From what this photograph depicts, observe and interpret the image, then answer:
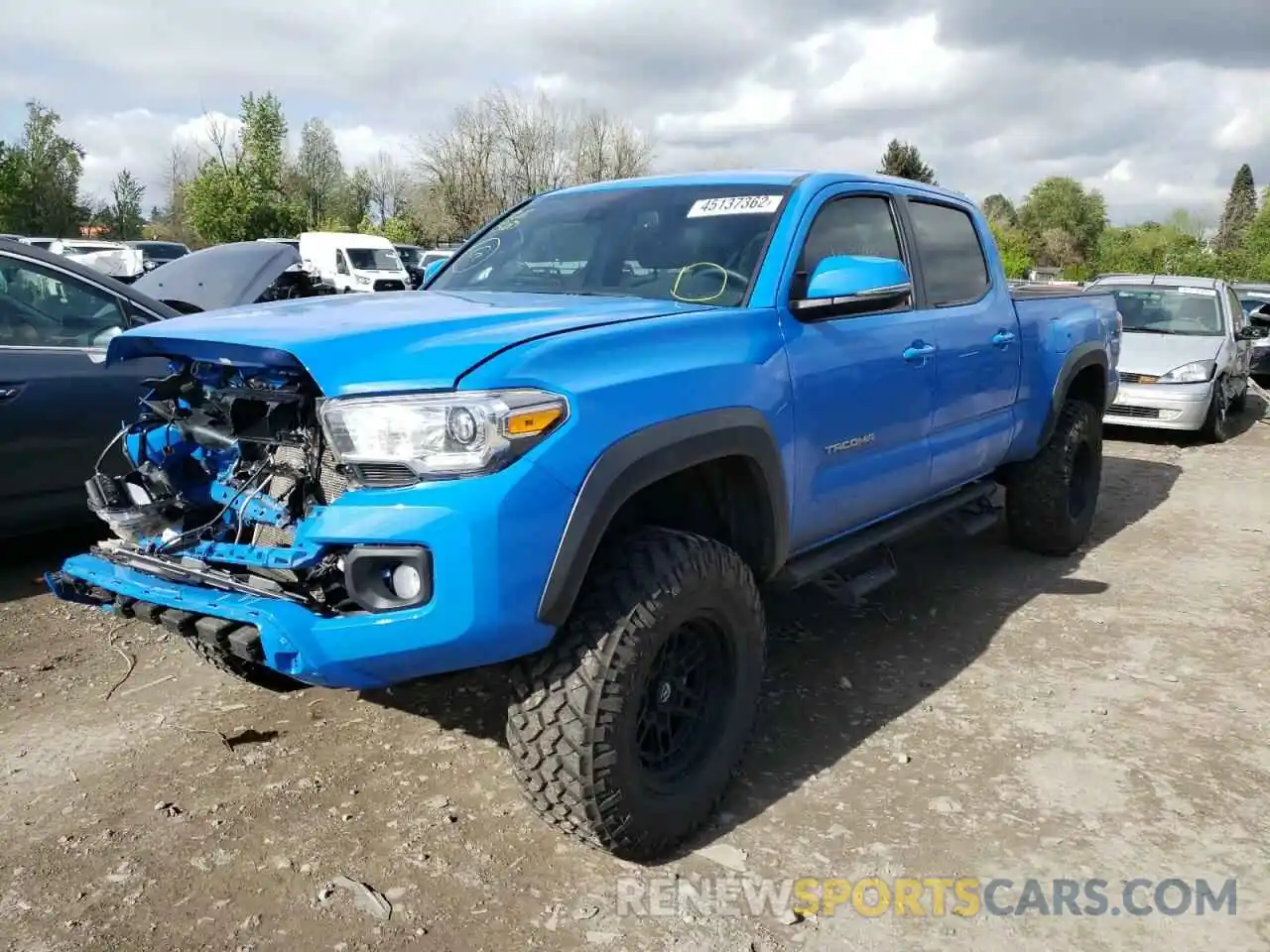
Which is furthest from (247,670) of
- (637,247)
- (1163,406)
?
(1163,406)

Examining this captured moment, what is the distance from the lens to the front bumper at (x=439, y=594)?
7.30 feet

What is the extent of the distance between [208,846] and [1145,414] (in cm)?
944

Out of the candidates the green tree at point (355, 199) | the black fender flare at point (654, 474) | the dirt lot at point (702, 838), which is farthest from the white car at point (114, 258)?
the green tree at point (355, 199)

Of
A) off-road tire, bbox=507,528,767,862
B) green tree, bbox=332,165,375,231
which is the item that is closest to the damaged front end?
off-road tire, bbox=507,528,767,862

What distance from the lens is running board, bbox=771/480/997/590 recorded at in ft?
11.1

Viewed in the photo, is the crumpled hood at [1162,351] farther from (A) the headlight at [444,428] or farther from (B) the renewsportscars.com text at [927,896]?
(A) the headlight at [444,428]

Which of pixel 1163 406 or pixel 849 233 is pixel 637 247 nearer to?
pixel 849 233

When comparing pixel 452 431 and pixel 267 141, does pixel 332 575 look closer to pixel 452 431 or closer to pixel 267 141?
pixel 452 431

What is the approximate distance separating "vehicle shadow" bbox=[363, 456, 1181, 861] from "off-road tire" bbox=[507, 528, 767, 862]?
28 centimetres

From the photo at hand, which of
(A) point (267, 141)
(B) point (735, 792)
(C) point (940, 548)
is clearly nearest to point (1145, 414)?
(C) point (940, 548)

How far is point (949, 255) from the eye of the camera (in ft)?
14.7

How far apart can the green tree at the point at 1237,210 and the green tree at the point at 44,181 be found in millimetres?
58837

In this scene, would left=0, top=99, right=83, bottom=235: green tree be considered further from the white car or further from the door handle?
the door handle

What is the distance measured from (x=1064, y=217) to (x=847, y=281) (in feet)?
264
